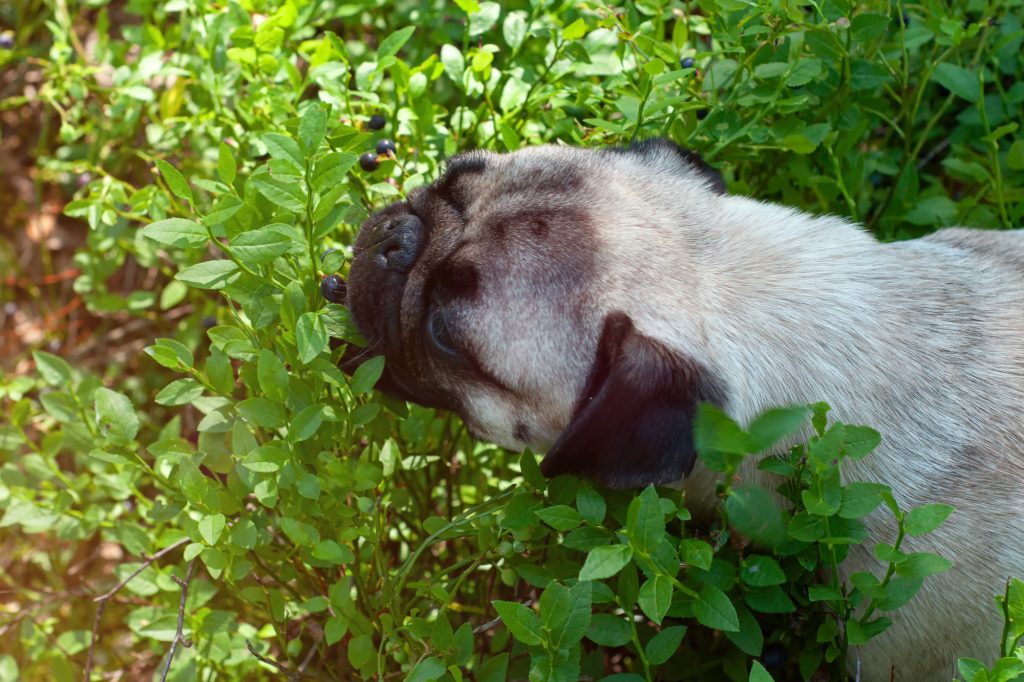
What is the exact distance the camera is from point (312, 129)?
2426mm

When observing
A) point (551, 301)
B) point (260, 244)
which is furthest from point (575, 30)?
point (260, 244)

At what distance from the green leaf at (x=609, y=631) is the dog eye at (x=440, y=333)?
2.63 ft

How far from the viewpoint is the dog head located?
2416mm

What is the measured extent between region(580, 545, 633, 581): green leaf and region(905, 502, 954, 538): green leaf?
0.68 meters

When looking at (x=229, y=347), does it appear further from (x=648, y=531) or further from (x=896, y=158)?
(x=896, y=158)

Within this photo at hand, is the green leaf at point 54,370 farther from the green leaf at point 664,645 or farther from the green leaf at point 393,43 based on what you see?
the green leaf at point 664,645

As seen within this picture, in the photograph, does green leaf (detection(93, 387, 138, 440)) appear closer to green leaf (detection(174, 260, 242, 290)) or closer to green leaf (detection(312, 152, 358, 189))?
green leaf (detection(174, 260, 242, 290))

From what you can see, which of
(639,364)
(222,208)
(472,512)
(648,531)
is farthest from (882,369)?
(222,208)

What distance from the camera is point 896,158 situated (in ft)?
12.6

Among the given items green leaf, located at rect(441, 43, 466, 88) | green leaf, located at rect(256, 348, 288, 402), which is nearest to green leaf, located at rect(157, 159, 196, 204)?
green leaf, located at rect(256, 348, 288, 402)

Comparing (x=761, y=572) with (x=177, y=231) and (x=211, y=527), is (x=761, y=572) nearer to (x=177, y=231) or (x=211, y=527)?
(x=211, y=527)

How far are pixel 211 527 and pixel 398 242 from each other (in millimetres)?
949

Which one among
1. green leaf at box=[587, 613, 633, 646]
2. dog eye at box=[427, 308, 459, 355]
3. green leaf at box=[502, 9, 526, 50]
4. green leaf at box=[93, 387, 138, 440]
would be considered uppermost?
green leaf at box=[502, 9, 526, 50]

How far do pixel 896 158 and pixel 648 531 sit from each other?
236 cm
